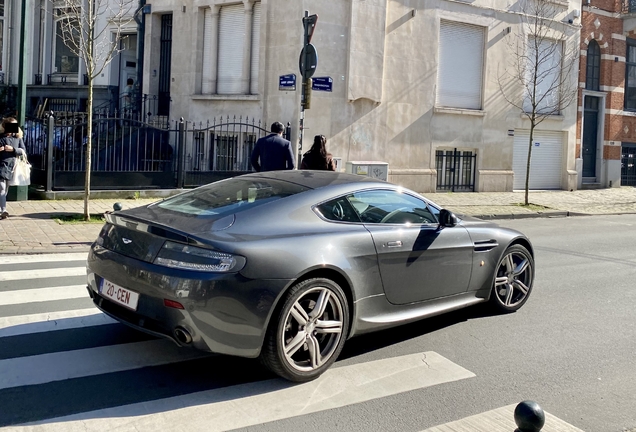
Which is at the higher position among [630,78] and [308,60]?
[630,78]

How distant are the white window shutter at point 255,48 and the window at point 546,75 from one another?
943cm

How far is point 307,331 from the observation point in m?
4.88

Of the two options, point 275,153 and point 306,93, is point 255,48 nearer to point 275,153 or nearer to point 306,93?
point 306,93

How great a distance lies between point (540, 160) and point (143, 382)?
69.7 feet

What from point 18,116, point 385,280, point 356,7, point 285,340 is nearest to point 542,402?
point 385,280

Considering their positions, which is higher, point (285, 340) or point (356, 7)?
point (356, 7)

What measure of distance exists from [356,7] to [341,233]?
14.4 meters

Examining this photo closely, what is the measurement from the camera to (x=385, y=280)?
548 centimetres

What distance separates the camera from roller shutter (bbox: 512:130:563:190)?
76.1ft

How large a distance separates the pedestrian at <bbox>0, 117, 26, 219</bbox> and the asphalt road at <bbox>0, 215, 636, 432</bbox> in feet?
15.9

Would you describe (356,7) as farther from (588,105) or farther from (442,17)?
(588,105)

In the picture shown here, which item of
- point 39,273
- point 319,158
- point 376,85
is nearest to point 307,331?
point 39,273

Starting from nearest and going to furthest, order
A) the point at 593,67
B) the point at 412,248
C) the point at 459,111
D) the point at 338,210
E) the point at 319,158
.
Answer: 1. the point at 338,210
2. the point at 412,248
3. the point at 319,158
4. the point at 459,111
5. the point at 593,67

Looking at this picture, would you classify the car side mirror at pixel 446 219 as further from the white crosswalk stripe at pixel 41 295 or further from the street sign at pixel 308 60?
the street sign at pixel 308 60
